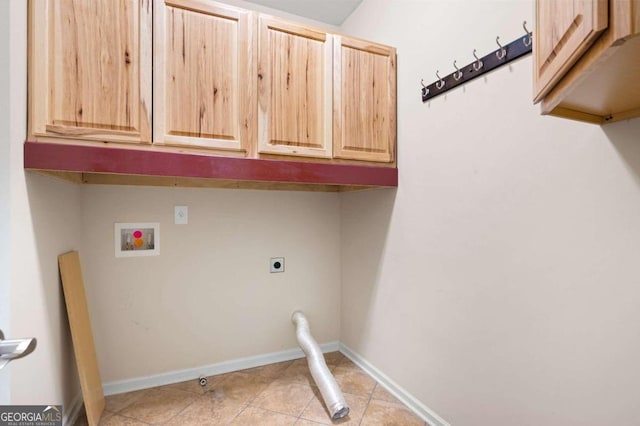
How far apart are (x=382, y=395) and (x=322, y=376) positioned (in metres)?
0.44

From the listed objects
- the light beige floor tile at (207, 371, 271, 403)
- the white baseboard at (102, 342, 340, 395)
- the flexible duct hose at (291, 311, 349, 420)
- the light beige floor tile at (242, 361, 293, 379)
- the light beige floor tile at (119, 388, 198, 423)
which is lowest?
the light beige floor tile at (242, 361, 293, 379)

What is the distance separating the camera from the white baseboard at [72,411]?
5.57 feet

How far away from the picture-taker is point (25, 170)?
1.32 meters

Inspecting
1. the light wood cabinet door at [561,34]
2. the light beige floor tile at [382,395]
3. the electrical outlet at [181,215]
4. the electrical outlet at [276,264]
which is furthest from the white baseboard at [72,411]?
the light wood cabinet door at [561,34]

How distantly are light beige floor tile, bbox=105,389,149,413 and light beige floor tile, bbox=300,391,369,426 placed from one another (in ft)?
3.70

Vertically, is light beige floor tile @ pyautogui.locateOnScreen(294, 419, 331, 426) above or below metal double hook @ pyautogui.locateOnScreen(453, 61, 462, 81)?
below

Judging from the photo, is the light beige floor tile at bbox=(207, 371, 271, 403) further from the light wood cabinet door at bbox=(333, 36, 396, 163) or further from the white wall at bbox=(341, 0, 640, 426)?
the light wood cabinet door at bbox=(333, 36, 396, 163)

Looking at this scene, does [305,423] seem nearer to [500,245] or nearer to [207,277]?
[207,277]

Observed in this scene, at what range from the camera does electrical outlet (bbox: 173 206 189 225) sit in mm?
2236

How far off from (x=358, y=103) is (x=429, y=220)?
0.85 m

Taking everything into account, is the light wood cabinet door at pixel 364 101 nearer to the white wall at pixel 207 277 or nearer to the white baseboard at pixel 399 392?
the white wall at pixel 207 277

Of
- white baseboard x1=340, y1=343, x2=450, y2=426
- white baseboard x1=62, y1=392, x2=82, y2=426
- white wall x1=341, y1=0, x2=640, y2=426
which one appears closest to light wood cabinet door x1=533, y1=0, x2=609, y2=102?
white wall x1=341, y1=0, x2=640, y2=426

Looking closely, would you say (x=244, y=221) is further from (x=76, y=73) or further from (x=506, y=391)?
(x=506, y=391)

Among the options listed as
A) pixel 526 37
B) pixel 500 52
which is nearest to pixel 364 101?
pixel 500 52
